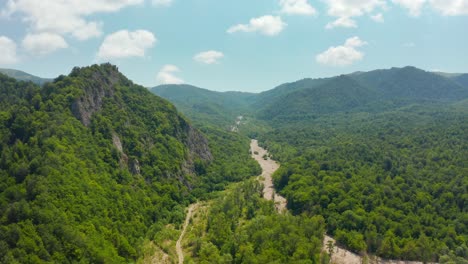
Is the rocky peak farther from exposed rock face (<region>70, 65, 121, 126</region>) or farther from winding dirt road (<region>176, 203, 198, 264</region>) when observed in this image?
winding dirt road (<region>176, 203, 198, 264</region>)

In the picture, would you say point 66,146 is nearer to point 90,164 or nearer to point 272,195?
point 90,164

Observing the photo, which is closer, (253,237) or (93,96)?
(253,237)

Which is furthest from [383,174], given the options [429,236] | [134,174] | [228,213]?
[134,174]

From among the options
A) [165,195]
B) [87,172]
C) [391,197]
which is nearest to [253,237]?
[165,195]

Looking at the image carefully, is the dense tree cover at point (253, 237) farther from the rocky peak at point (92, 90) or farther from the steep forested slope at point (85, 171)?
the rocky peak at point (92, 90)

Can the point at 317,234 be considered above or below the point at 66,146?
below

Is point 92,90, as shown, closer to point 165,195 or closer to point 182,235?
point 165,195
